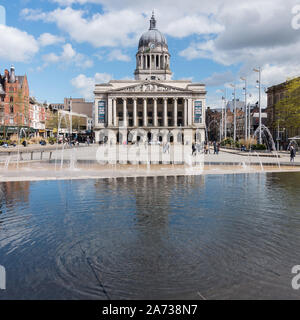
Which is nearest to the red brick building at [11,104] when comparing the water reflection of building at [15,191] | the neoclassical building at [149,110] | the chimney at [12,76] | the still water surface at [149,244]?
the chimney at [12,76]

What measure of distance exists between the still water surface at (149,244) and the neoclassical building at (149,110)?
10012 cm

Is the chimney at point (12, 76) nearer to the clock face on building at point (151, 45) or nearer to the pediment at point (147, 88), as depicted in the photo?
the pediment at point (147, 88)

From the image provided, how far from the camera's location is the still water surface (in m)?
5.27

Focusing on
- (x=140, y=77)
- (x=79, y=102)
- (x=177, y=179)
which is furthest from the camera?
(x=79, y=102)

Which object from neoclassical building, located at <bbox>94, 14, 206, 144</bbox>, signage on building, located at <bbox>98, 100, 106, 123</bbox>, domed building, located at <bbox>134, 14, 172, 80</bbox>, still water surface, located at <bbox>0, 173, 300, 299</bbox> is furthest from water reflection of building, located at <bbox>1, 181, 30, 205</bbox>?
domed building, located at <bbox>134, 14, 172, 80</bbox>

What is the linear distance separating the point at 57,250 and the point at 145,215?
10.6 feet

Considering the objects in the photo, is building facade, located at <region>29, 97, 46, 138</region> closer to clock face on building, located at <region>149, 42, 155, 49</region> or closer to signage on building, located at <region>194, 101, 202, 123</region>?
signage on building, located at <region>194, 101, 202, 123</region>

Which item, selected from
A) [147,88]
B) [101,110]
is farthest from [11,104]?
[147,88]

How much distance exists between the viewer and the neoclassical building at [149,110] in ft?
377

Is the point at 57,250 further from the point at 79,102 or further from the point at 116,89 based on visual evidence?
the point at 79,102

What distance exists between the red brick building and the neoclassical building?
3161cm

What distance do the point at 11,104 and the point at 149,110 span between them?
1901 inches
